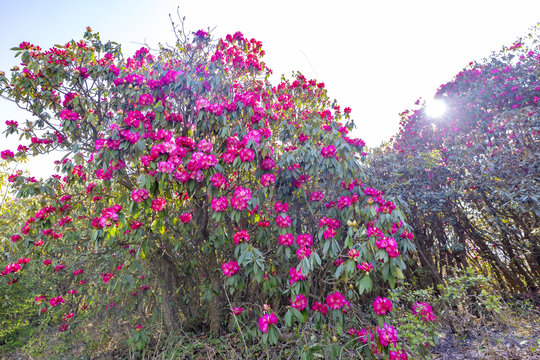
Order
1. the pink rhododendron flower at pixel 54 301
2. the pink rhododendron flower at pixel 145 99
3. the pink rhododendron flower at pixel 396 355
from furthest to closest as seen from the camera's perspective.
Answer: the pink rhododendron flower at pixel 54 301, the pink rhododendron flower at pixel 145 99, the pink rhododendron flower at pixel 396 355

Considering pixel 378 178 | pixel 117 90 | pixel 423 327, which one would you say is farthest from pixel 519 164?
pixel 117 90

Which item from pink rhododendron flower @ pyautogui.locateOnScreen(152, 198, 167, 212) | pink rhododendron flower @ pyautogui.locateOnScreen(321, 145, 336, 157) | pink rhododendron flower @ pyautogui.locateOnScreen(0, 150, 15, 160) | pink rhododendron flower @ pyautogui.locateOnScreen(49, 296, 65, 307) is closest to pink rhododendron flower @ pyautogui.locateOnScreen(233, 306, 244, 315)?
pink rhododendron flower @ pyautogui.locateOnScreen(152, 198, 167, 212)

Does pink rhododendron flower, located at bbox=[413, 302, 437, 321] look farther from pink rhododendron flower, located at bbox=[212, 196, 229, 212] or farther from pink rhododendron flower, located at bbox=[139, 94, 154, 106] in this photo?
pink rhododendron flower, located at bbox=[139, 94, 154, 106]

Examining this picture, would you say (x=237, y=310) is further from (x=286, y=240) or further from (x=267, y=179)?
(x=267, y=179)

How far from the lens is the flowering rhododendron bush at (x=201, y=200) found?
5.90 feet

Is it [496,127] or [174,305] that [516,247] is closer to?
[496,127]

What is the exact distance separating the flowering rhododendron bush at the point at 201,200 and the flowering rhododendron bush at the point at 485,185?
1.17 m

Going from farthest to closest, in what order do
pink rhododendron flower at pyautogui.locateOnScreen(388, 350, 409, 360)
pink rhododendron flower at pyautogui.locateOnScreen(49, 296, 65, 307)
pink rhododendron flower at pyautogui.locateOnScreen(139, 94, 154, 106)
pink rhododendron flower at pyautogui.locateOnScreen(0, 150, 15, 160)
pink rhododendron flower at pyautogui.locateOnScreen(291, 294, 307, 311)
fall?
pink rhododendron flower at pyautogui.locateOnScreen(49, 296, 65, 307), pink rhododendron flower at pyautogui.locateOnScreen(0, 150, 15, 160), pink rhododendron flower at pyautogui.locateOnScreen(139, 94, 154, 106), pink rhododendron flower at pyautogui.locateOnScreen(291, 294, 307, 311), pink rhododendron flower at pyautogui.locateOnScreen(388, 350, 409, 360)

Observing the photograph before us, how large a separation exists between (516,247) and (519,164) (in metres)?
1.15

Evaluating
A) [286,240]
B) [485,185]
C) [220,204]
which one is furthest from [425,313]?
[485,185]

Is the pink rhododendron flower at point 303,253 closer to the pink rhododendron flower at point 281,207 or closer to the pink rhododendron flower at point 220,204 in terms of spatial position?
the pink rhododendron flower at point 281,207

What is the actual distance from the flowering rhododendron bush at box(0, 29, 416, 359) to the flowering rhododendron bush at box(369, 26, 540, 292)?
117cm

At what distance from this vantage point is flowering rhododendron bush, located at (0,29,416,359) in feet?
5.90

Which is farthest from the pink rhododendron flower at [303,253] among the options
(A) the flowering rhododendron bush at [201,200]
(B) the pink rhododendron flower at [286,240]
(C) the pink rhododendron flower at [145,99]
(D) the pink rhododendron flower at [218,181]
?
(C) the pink rhododendron flower at [145,99]
